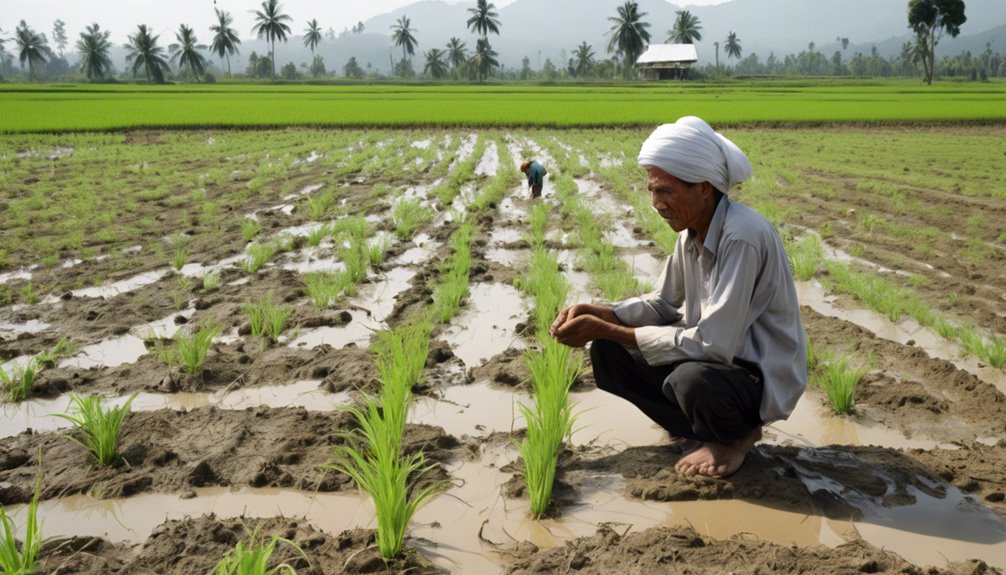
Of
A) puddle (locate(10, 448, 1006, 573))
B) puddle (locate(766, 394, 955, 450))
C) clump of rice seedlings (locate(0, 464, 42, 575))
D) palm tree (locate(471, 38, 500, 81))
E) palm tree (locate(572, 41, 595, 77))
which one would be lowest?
puddle (locate(10, 448, 1006, 573))

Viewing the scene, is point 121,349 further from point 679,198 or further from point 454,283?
point 679,198

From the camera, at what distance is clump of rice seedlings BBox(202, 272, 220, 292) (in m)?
5.01

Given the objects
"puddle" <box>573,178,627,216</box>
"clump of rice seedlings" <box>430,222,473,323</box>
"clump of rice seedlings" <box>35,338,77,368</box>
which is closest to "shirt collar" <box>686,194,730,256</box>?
"clump of rice seedlings" <box>430,222,473,323</box>

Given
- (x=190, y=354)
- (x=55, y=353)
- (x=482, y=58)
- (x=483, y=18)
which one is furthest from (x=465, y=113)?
(x=483, y=18)

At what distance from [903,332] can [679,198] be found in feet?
7.84

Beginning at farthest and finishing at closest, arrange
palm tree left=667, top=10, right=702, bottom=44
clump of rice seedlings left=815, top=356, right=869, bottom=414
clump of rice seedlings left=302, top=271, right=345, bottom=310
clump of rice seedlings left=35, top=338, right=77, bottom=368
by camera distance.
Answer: palm tree left=667, top=10, right=702, bottom=44 < clump of rice seedlings left=302, top=271, right=345, bottom=310 < clump of rice seedlings left=35, top=338, right=77, bottom=368 < clump of rice seedlings left=815, top=356, right=869, bottom=414

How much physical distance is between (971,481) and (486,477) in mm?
1572

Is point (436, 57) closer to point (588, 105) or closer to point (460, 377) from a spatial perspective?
point (588, 105)

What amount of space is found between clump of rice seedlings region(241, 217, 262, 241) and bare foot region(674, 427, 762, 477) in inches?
194

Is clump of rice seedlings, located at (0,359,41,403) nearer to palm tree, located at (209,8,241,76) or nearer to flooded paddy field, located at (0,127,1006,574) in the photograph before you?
flooded paddy field, located at (0,127,1006,574)

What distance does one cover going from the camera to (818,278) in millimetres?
5344

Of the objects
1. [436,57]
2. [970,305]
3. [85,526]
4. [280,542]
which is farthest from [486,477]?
[436,57]

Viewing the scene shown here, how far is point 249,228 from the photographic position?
6.68 meters

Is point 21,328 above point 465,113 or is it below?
below
